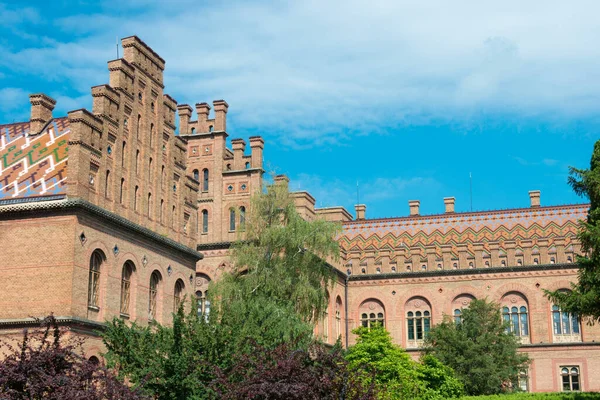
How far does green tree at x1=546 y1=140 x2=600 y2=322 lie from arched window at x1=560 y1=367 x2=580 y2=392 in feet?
65.5

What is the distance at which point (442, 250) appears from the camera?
53969 mm

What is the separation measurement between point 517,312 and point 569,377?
4731mm

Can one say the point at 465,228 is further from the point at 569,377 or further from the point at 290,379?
the point at 290,379

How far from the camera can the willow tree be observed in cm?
3762

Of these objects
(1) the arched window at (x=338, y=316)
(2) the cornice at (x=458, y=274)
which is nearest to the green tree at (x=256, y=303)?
(1) the arched window at (x=338, y=316)

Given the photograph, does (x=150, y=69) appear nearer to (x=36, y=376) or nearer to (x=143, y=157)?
(x=143, y=157)

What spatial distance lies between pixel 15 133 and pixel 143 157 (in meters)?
4.99

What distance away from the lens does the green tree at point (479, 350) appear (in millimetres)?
41594

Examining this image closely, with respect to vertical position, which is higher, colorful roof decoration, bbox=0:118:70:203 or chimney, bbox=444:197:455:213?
chimney, bbox=444:197:455:213

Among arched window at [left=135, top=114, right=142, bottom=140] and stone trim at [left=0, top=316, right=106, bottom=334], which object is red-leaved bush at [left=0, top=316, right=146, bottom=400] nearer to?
stone trim at [left=0, top=316, right=106, bottom=334]

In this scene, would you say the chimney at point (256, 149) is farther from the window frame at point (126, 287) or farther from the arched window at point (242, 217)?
the window frame at point (126, 287)

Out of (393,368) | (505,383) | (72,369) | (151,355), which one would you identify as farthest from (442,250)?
(72,369)

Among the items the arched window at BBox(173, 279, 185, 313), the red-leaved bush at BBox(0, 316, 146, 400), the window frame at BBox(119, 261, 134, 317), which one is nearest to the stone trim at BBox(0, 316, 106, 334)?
the window frame at BBox(119, 261, 134, 317)

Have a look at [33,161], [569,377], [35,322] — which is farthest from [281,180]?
[569,377]
